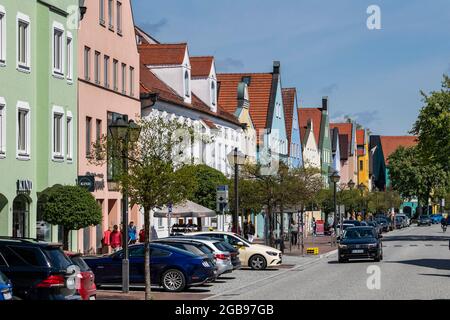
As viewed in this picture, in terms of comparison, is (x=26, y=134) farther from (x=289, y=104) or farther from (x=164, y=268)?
(x=289, y=104)

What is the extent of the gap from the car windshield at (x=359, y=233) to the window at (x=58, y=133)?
13008mm

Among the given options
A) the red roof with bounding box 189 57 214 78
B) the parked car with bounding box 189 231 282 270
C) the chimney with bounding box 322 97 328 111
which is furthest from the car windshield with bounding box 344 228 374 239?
the chimney with bounding box 322 97 328 111

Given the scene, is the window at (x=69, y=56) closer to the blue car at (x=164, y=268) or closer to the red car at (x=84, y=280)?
the blue car at (x=164, y=268)

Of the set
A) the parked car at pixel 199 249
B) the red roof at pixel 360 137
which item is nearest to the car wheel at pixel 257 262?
the parked car at pixel 199 249

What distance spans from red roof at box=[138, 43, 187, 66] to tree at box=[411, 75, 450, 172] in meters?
18.5

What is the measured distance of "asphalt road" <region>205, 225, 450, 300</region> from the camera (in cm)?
2462

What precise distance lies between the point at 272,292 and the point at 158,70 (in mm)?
31788

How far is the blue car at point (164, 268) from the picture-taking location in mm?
26859

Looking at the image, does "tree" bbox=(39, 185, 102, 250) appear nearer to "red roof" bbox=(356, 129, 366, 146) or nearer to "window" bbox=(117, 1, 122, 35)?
"window" bbox=(117, 1, 122, 35)

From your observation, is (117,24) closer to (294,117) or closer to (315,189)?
(315,189)

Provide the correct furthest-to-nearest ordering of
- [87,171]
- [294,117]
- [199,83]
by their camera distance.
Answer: [294,117] < [199,83] < [87,171]

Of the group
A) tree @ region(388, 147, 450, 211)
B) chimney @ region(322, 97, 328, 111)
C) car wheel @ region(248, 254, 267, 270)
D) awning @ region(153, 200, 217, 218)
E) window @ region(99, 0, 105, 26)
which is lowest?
car wheel @ region(248, 254, 267, 270)

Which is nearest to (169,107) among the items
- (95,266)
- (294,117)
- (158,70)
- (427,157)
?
(158,70)

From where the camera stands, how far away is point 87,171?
42875mm
